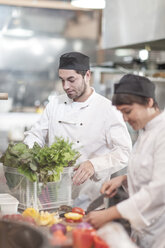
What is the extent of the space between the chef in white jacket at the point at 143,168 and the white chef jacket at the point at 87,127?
798 mm

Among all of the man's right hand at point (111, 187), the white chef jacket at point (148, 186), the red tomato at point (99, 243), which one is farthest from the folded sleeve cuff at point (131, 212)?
the man's right hand at point (111, 187)

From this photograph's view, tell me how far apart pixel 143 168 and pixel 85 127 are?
1116 millimetres

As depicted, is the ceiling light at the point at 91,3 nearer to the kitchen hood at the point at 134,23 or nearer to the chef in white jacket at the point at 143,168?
the kitchen hood at the point at 134,23

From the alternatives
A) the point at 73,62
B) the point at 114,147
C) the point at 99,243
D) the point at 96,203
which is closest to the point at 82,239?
the point at 99,243

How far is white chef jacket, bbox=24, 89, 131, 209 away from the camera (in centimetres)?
285

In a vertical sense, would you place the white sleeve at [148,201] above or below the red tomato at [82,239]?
above

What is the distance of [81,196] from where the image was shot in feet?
8.57

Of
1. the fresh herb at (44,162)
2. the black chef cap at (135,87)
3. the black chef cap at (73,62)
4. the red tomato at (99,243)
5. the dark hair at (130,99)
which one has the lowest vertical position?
the red tomato at (99,243)

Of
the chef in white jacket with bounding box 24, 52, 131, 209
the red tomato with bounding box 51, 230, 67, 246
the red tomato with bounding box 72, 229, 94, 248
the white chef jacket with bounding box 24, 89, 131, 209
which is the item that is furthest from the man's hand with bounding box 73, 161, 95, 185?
the red tomato with bounding box 72, 229, 94, 248

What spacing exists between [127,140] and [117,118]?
177mm

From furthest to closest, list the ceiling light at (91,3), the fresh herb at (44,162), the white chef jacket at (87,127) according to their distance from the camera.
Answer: the ceiling light at (91,3) < the white chef jacket at (87,127) < the fresh herb at (44,162)

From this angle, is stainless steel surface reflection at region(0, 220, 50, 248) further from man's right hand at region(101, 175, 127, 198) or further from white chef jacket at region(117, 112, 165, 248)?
man's right hand at region(101, 175, 127, 198)

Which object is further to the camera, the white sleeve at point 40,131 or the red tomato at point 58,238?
the white sleeve at point 40,131

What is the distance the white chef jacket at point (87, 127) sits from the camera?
2.85 meters
